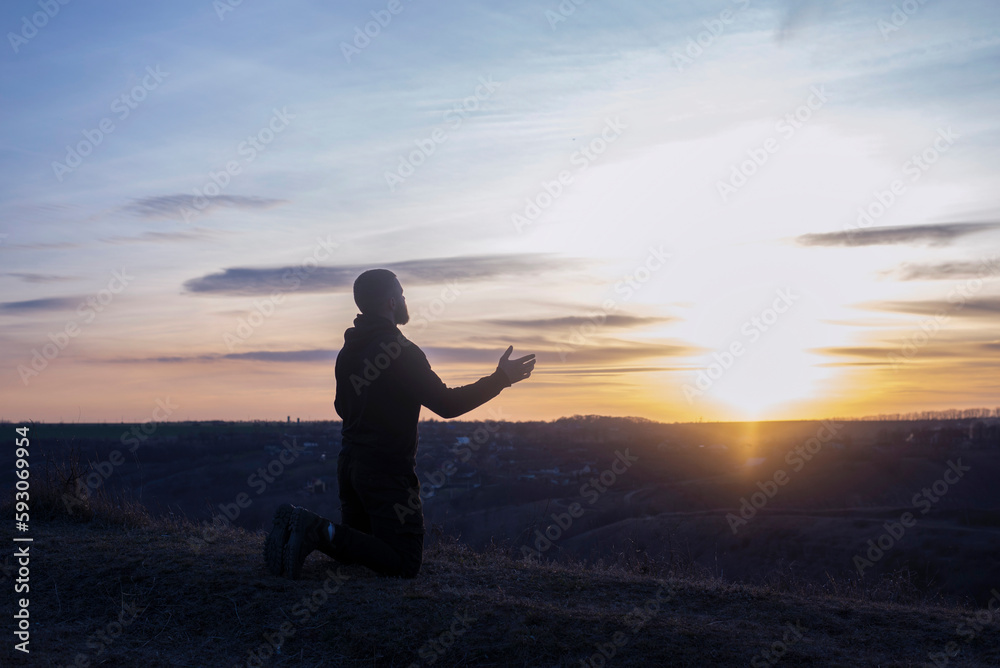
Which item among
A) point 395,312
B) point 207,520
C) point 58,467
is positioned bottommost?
point 207,520

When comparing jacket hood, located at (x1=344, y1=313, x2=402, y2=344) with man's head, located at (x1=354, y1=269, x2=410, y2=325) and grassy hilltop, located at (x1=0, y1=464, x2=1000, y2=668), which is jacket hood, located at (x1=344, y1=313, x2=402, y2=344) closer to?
man's head, located at (x1=354, y1=269, x2=410, y2=325)

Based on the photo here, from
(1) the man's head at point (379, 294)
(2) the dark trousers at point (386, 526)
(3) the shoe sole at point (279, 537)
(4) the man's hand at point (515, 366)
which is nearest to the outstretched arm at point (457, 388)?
(4) the man's hand at point (515, 366)

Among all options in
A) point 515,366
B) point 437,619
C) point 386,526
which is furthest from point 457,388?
point 437,619

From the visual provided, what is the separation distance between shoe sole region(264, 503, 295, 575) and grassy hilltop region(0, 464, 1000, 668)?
12cm

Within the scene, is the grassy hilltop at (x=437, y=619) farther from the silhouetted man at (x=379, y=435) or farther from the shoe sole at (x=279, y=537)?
the silhouetted man at (x=379, y=435)

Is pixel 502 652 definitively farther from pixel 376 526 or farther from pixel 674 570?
pixel 674 570

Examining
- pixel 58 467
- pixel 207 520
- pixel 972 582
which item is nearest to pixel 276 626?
pixel 207 520

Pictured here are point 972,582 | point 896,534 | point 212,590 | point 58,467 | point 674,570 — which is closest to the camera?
point 212,590

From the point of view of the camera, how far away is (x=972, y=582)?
97.6ft

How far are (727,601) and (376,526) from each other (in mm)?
2575

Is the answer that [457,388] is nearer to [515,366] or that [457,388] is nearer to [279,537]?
[515,366]

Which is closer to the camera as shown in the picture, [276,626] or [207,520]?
[276,626]

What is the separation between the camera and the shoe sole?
5.14 metres

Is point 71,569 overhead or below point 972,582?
overhead
